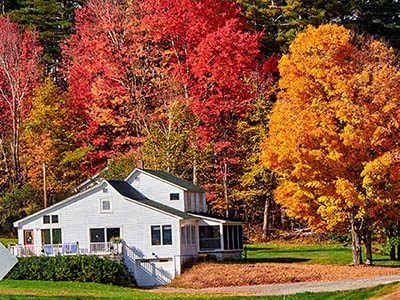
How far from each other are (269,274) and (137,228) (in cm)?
922

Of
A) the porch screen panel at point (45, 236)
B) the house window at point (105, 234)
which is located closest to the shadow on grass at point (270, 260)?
the house window at point (105, 234)

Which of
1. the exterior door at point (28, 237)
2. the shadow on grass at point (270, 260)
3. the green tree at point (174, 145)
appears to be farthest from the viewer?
the green tree at point (174, 145)

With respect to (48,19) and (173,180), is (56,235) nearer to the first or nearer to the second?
(173,180)

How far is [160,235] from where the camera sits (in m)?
46.2

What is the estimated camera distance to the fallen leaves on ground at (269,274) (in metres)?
38.2

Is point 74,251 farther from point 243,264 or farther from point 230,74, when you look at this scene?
point 230,74

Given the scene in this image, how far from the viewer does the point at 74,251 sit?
152 feet

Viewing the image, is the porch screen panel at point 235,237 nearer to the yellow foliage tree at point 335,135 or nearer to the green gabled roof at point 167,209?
the green gabled roof at point 167,209

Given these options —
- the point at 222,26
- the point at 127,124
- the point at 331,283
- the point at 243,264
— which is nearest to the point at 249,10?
the point at 222,26

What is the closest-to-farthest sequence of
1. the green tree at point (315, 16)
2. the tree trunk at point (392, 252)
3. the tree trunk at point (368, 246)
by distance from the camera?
1. the tree trunk at point (368, 246)
2. the tree trunk at point (392, 252)
3. the green tree at point (315, 16)

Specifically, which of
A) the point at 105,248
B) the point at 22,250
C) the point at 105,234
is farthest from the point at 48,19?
the point at 105,248

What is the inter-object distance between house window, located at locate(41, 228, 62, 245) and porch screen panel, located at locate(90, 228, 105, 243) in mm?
1824

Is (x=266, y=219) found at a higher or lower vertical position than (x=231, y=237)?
higher

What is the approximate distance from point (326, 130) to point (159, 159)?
1678 cm
